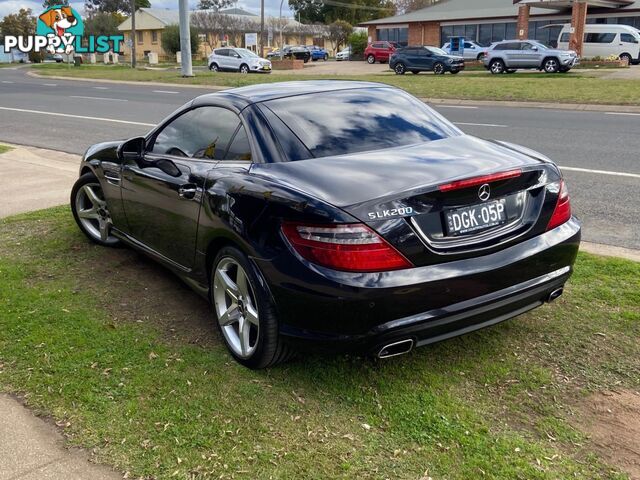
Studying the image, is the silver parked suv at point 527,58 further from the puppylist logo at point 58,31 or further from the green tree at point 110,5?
the green tree at point 110,5

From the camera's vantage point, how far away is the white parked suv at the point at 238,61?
40188mm

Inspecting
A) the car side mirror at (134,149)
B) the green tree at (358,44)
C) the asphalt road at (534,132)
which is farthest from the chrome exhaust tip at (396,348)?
the green tree at (358,44)

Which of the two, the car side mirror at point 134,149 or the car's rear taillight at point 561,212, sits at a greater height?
the car side mirror at point 134,149

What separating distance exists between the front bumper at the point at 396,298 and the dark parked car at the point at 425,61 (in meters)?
32.9

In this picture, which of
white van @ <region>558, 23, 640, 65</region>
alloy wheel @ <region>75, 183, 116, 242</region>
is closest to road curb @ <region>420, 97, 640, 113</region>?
alloy wheel @ <region>75, 183, 116, 242</region>

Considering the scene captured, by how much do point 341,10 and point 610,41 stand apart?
54.5 metres

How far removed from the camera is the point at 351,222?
293 cm

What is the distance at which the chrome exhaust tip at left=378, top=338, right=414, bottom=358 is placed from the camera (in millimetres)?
3037

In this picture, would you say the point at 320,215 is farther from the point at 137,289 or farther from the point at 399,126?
the point at 137,289

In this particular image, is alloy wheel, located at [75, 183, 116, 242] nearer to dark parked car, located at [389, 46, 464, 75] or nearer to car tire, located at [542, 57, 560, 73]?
car tire, located at [542, 57, 560, 73]

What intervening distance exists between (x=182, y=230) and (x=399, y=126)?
1.50 metres

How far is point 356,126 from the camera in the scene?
3947mm

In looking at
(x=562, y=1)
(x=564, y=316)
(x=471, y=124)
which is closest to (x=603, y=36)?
(x=562, y=1)

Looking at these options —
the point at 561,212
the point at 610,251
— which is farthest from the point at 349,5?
the point at 561,212
